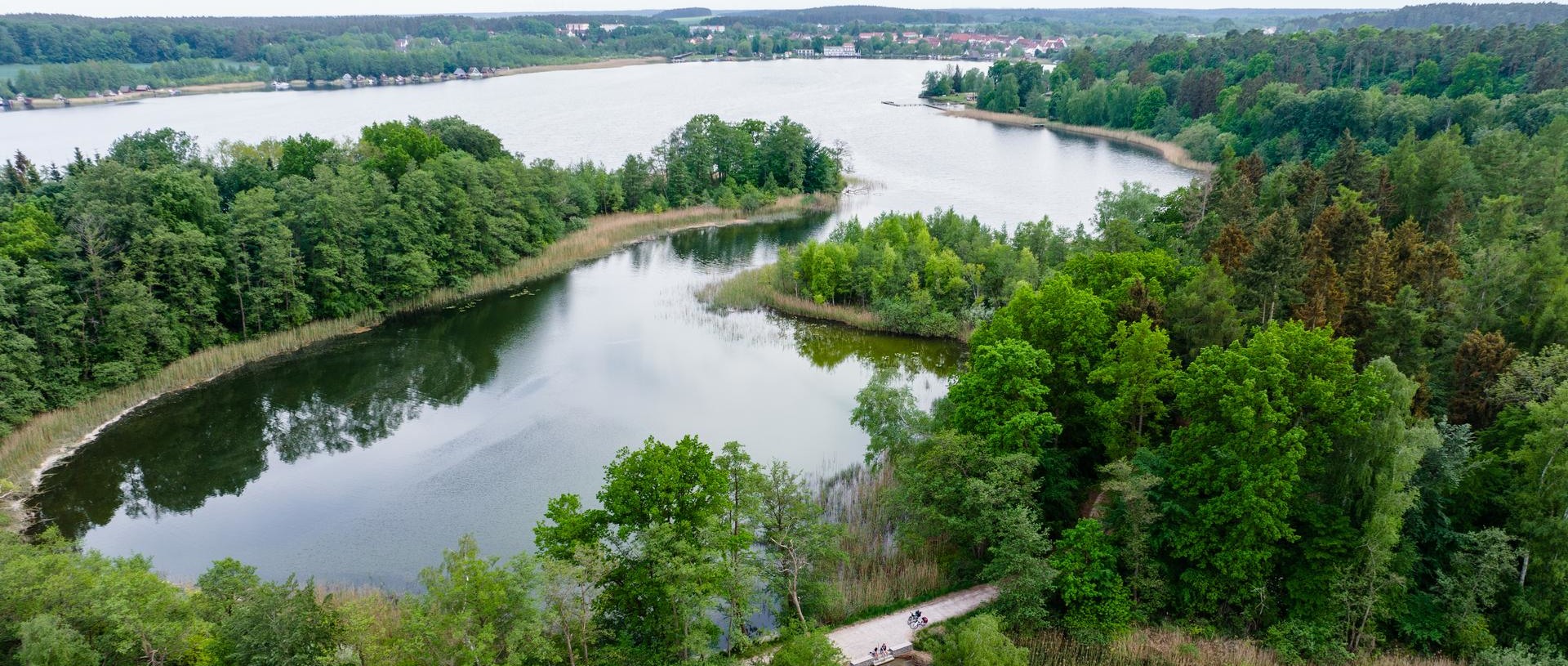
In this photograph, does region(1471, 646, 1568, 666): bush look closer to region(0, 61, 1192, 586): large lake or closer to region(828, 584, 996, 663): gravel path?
region(828, 584, 996, 663): gravel path

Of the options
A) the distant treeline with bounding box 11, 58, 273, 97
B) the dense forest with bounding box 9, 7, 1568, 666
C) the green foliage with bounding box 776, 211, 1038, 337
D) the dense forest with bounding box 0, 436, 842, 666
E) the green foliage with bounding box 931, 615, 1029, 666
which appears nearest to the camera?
the dense forest with bounding box 0, 436, 842, 666

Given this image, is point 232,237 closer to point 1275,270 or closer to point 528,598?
point 528,598

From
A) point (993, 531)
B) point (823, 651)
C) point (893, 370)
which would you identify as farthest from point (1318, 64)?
point (823, 651)

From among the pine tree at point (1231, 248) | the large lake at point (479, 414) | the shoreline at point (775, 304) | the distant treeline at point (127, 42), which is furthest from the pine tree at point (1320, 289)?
the distant treeline at point (127, 42)

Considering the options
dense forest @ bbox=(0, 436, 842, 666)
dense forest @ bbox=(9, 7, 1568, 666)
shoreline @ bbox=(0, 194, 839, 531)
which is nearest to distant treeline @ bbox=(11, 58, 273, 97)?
dense forest @ bbox=(9, 7, 1568, 666)

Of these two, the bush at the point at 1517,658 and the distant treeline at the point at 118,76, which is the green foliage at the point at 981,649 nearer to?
the bush at the point at 1517,658

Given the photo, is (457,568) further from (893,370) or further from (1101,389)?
(893,370)

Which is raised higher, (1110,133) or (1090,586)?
(1110,133)

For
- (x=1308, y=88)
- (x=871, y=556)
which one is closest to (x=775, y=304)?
(x=871, y=556)
